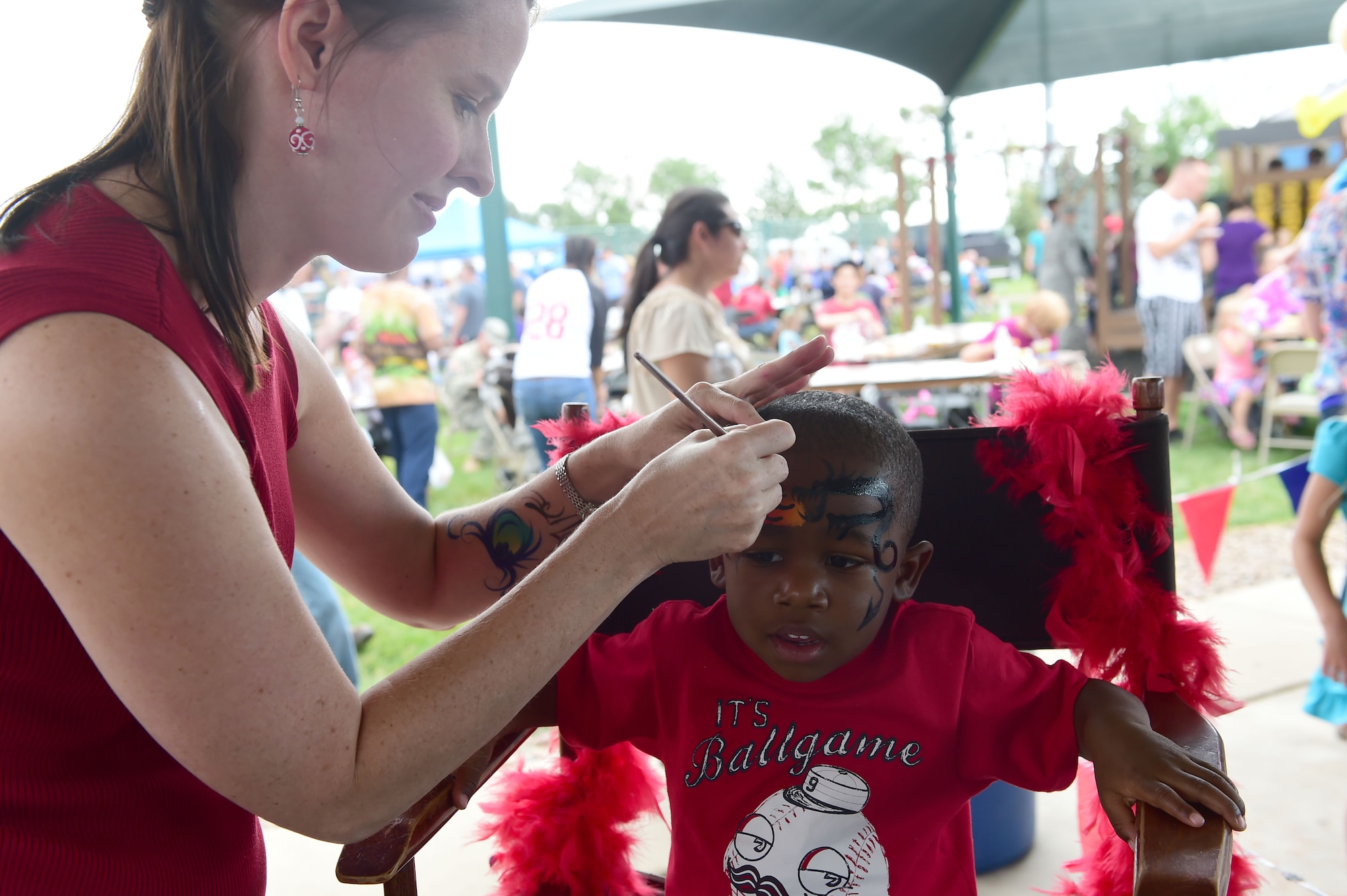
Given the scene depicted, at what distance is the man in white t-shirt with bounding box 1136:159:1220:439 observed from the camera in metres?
6.41

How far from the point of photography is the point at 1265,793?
244 centimetres

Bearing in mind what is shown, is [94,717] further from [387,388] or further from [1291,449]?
[1291,449]

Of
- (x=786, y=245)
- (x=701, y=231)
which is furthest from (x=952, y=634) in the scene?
(x=786, y=245)

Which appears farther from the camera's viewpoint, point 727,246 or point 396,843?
point 727,246

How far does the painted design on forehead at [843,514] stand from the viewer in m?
1.18

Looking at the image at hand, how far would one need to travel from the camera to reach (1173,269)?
659 cm

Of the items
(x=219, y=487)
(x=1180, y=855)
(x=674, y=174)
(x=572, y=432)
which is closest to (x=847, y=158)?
(x=674, y=174)

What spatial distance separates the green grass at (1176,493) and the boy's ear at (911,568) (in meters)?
2.21

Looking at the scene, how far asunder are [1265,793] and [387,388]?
144 inches

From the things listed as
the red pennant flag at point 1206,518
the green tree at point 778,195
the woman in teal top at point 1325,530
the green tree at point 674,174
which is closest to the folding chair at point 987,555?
the woman in teal top at point 1325,530

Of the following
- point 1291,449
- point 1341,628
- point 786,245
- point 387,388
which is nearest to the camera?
point 1341,628

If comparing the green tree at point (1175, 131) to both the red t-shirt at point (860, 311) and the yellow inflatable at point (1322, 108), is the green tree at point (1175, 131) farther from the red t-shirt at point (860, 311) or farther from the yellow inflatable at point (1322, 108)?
the yellow inflatable at point (1322, 108)

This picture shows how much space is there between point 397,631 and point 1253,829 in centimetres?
312

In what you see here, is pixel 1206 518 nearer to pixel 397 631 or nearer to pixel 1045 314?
pixel 1045 314
